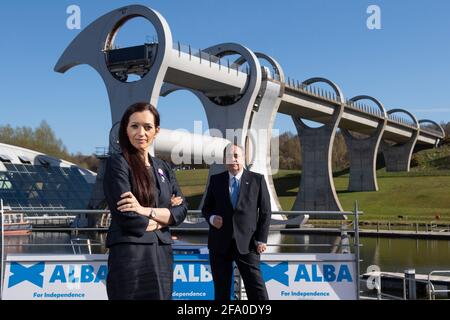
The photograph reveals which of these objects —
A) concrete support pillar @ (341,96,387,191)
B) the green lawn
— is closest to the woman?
the green lawn

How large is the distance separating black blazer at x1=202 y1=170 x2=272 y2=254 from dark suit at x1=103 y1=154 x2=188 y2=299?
1.91 metres

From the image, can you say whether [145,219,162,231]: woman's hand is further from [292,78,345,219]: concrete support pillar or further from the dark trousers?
[292,78,345,219]: concrete support pillar

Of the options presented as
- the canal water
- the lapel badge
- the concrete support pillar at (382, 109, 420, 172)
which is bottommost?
the canal water

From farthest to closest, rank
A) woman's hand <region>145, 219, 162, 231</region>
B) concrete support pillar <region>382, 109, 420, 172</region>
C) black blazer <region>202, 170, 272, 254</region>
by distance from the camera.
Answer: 1. concrete support pillar <region>382, 109, 420, 172</region>
2. black blazer <region>202, 170, 272, 254</region>
3. woman's hand <region>145, 219, 162, 231</region>

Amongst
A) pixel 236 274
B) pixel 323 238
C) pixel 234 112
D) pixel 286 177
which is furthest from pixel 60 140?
pixel 236 274

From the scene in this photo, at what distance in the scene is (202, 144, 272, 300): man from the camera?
5910mm

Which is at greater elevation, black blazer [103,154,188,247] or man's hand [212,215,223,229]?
black blazer [103,154,188,247]

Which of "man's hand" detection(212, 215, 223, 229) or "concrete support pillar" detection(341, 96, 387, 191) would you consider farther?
"concrete support pillar" detection(341, 96, 387, 191)

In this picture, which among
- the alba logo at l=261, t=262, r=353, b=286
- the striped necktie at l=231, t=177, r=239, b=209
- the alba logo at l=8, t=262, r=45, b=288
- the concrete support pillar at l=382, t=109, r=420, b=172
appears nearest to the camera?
the striped necktie at l=231, t=177, r=239, b=209

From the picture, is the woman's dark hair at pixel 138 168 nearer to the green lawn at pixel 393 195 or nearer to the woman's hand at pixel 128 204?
the woman's hand at pixel 128 204

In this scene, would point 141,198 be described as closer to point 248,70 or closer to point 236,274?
point 236,274

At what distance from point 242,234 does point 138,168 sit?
2226 millimetres

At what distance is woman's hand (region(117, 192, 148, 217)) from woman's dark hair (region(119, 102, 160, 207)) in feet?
0.31

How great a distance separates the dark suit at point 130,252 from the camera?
3.85 metres
